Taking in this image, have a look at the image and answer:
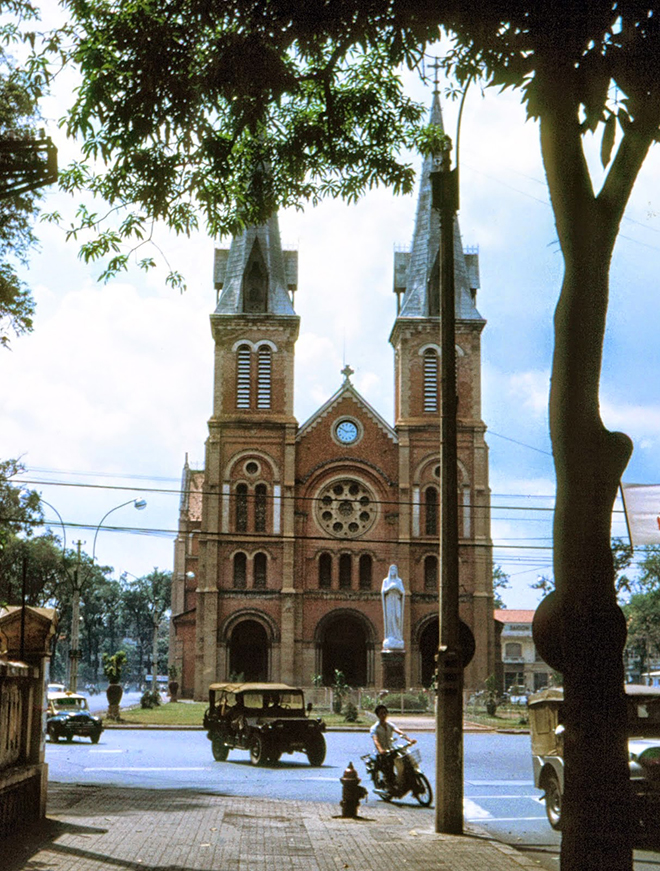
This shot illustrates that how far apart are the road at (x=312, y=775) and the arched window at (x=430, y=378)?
89.2ft

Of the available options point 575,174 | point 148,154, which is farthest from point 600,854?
point 148,154

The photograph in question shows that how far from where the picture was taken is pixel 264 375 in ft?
179

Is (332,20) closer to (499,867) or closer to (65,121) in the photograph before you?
(65,121)

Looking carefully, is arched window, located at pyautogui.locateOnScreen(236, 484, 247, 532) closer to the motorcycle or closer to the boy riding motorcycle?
the boy riding motorcycle

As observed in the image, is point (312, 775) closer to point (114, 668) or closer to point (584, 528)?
point (584, 528)

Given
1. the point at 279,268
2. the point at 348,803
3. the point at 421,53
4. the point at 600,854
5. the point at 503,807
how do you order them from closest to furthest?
the point at 600,854
the point at 421,53
the point at 348,803
the point at 503,807
the point at 279,268

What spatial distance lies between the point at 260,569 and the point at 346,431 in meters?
8.04

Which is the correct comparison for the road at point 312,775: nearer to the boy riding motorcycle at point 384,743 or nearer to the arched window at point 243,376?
the boy riding motorcycle at point 384,743

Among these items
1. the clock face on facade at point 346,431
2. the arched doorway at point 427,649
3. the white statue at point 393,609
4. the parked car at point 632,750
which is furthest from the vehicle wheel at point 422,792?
the clock face on facade at point 346,431

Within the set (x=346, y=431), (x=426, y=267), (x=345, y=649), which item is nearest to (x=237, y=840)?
(x=345, y=649)

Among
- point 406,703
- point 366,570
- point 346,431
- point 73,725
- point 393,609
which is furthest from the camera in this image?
point 346,431

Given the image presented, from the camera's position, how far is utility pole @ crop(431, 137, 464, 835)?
11289 mm

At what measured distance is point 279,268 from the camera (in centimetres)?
5650

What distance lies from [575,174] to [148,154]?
16.5 ft
